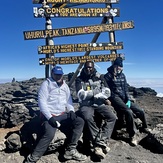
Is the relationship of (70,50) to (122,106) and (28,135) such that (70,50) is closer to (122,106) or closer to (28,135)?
(122,106)

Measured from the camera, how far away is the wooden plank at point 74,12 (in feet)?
37.1

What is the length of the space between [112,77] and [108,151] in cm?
285

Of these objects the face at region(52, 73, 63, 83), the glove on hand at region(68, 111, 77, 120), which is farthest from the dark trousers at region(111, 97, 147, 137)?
the face at region(52, 73, 63, 83)

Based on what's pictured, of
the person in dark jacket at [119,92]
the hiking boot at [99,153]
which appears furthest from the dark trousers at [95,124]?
the person in dark jacket at [119,92]

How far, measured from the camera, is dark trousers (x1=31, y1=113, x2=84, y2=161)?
26.2 ft

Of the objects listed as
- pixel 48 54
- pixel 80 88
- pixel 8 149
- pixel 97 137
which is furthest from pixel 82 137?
pixel 48 54

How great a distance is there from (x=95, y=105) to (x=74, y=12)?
499 cm

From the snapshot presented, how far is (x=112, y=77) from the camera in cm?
1026

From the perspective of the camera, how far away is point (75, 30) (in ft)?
39.1

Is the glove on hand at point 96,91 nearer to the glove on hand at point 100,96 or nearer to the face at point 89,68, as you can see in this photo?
the glove on hand at point 100,96

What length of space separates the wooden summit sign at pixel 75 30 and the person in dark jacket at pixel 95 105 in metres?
3.00

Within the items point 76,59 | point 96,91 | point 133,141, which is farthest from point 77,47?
point 133,141

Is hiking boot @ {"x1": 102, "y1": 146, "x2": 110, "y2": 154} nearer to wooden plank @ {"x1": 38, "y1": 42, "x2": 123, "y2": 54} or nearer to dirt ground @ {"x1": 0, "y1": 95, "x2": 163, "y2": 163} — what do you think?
dirt ground @ {"x1": 0, "y1": 95, "x2": 163, "y2": 163}

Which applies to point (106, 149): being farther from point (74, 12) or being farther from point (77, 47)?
point (74, 12)
